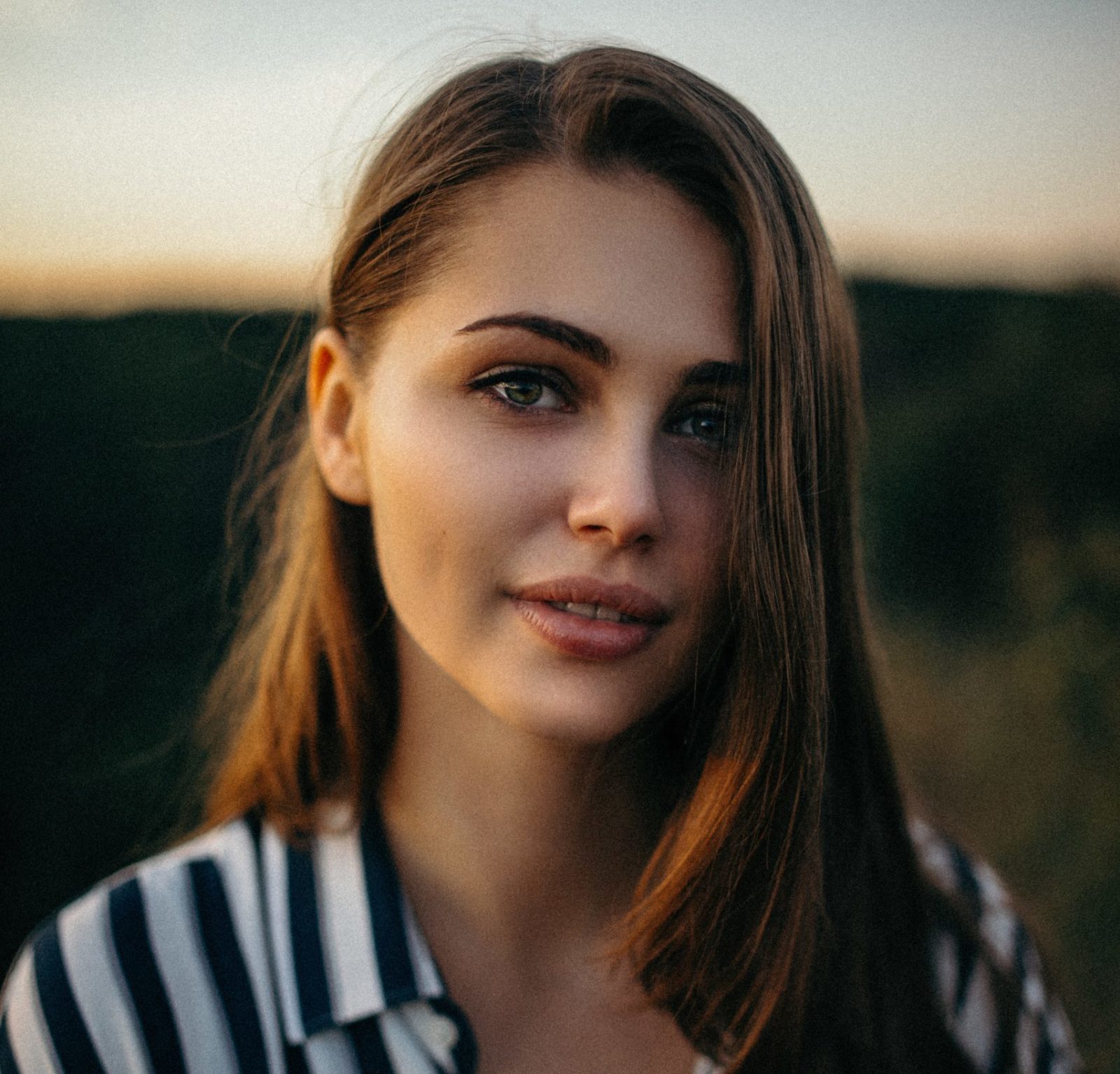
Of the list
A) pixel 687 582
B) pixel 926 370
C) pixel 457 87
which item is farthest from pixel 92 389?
pixel 926 370

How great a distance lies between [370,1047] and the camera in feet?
4.45

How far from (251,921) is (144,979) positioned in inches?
5.9

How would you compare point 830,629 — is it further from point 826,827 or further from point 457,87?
point 457,87

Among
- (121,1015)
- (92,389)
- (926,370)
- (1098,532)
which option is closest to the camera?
(121,1015)

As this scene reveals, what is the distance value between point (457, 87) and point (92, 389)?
69.0 inches

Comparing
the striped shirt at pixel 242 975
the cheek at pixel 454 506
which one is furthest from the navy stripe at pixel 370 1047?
the cheek at pixel 454 506

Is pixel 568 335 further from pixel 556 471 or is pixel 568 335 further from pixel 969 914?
pixel 969 914

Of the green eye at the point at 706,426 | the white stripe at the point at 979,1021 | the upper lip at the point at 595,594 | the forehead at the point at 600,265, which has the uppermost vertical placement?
the forehead at the point at 600,265

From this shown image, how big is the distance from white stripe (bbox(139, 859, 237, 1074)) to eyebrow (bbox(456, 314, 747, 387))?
0.87 meters

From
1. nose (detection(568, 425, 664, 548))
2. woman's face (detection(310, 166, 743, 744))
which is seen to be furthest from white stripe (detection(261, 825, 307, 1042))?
nose (detection(568, 425, 664, 548))

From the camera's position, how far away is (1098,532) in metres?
3.32

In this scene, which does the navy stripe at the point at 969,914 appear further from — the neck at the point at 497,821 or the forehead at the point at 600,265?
the forehead at the point at 600,265

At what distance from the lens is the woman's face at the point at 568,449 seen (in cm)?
125

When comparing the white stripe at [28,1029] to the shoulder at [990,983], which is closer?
the white stripe at [28,1029]
